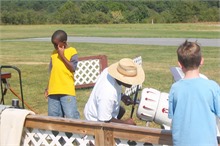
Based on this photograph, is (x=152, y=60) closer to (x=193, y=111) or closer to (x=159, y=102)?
(x=159, y=102)

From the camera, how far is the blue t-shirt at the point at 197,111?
3465 mm

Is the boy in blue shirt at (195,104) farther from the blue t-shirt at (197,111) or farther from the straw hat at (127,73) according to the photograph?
the straw hat at (127,73)

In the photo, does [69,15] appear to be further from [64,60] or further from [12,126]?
[12,126]

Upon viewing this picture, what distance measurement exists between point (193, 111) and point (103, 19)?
211 ft

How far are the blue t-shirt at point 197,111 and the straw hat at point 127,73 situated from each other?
36.4 inches

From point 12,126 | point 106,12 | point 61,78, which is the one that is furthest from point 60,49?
point 106,12

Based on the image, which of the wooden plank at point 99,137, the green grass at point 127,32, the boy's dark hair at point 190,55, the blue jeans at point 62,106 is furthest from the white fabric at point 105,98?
the green grass at point 127,32

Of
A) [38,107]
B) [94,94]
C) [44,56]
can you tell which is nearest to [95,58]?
[38,107]

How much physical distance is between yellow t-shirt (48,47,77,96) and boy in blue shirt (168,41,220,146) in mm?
2787

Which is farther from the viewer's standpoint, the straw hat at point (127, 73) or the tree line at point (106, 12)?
the tree line at point (106, 12)

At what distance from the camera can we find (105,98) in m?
4.28

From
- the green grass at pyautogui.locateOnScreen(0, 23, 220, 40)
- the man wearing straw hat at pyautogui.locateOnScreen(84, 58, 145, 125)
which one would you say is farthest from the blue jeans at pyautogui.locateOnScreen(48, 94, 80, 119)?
the green grass at pyautogui.locateOnScreen(0, 23, 220, 40)

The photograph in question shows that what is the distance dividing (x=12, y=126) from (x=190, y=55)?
2.03 meters

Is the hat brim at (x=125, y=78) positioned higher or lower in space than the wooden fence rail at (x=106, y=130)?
higher
